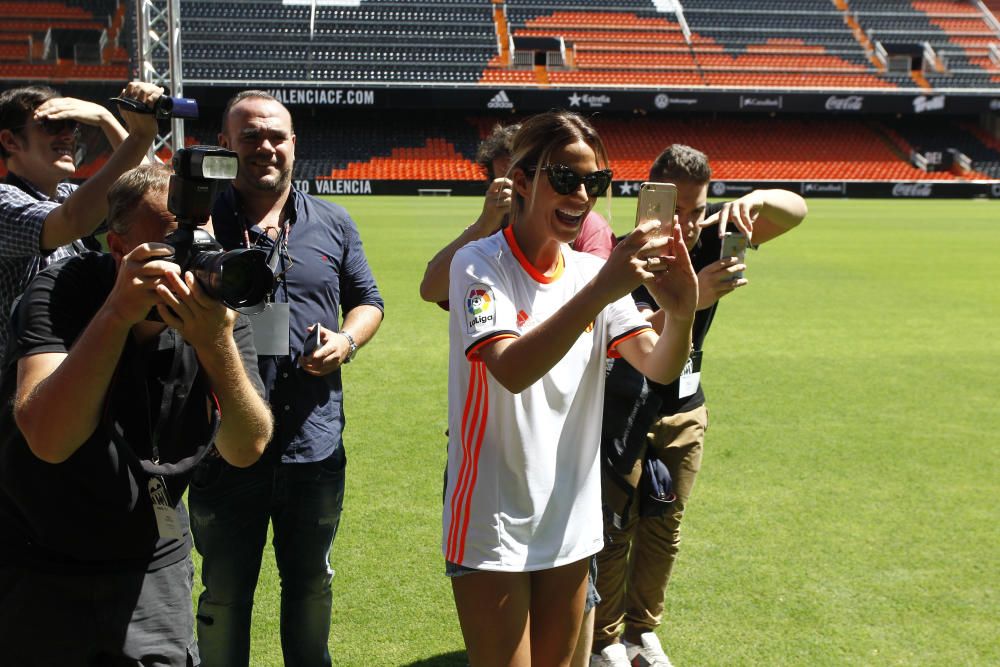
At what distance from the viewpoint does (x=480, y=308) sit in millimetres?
2180

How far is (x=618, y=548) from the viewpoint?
3.43 metres

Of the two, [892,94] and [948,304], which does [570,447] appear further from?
[892,94]

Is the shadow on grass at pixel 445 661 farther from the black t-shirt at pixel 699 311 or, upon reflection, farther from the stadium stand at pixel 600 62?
the stadium stand at pixel 600 62

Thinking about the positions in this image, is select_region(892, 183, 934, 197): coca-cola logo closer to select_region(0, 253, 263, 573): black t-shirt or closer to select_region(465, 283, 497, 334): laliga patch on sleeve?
select_region(465, 283, 497, 334): laliga patch on sleeve

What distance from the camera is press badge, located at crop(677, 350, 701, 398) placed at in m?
3.50

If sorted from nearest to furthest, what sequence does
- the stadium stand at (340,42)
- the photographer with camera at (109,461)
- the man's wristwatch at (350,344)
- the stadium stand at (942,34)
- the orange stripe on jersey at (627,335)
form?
the photographer with camera at (109,461), the orange stripe on jersey at (627,335), the man's wristwatch at (350,344), the stadium stand at (340,42), the stadium stand at (942,34)

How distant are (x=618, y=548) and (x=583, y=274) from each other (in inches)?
55.1

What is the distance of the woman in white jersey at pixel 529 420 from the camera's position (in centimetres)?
224

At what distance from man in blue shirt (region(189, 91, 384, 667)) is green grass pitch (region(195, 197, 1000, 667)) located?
2.02 ft

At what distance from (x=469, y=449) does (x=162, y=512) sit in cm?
73

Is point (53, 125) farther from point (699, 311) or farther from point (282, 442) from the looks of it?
point (699, 311)

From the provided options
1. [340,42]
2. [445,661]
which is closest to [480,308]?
[445,661]

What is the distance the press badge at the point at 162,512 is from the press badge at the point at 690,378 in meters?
2.06

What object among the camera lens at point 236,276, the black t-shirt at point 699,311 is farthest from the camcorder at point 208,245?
the black t-shirt at point 699,311
